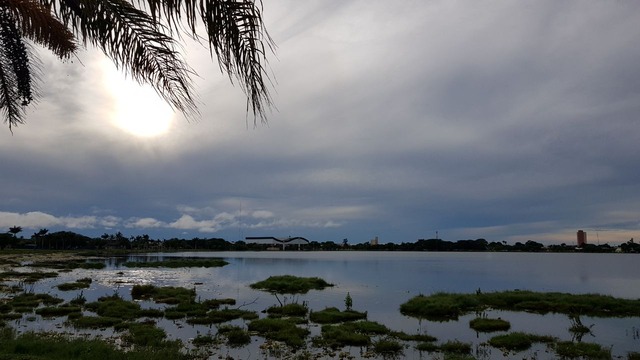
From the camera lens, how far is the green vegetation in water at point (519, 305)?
41.0 m

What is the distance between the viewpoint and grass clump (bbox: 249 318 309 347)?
26.9m

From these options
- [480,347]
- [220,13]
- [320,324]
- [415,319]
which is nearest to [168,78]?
[220,13]

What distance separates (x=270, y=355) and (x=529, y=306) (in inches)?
1243

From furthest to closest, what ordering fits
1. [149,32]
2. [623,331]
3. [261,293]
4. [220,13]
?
[261,293] → [623,331] → [149,32] → [220,13]

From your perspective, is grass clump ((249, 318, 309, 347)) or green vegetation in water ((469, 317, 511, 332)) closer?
grass clump ((249, 318, 309, 347))

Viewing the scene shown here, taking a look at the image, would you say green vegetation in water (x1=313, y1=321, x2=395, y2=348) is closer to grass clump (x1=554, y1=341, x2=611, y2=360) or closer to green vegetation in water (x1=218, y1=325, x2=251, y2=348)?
green vegetation in water (x1=218, y1=325, x2=251, y2=348)

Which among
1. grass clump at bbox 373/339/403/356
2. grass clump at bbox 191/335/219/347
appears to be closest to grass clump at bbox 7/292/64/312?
grass clump at bbox 191/335/219/347

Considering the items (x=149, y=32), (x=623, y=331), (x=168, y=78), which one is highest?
(x=149, y=32)

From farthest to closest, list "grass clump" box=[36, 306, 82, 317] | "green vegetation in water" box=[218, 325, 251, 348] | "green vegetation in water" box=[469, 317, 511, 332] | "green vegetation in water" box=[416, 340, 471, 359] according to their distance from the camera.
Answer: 1. "grass clump" box=[36, 306, 82, 317]
2. "green vegetation in water" box=[469, 317, 511, 332]
3. "green vegetation in water" box=[218, 325, 251, 348]
4. "green vegetation in water" box=[416, 340, 471, 359]

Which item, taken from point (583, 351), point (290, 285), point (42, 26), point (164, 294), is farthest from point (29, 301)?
point (583, 351)

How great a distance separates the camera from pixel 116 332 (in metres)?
28.4

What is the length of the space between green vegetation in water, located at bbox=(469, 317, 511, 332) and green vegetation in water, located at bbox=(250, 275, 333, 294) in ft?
85.6

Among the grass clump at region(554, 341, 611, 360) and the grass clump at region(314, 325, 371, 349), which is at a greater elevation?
the grass clump at region(314, 325, 371, 349)

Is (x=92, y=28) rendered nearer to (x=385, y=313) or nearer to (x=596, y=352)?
(x=596, y=352)
